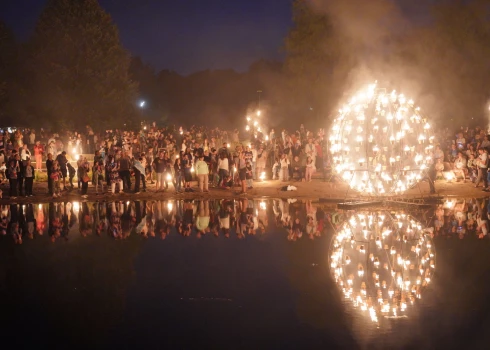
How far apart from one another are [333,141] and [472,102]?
21803mm

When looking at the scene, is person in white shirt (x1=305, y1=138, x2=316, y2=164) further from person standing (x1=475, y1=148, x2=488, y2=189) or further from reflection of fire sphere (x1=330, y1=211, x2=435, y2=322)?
reflection of fire sphere (x1=330, y1=211, x2=435, y2=322)

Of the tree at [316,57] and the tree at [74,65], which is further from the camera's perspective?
the tree at [74,65]

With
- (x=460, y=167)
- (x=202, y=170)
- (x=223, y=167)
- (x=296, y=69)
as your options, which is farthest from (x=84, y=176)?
(x=296, y=69)

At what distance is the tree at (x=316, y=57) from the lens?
47.1 meters

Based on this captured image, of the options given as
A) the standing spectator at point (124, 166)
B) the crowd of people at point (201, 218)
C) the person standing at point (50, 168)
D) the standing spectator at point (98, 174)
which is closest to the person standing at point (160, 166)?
the standing spectator at point (124, 166)

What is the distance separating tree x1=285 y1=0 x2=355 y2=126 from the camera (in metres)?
47.1

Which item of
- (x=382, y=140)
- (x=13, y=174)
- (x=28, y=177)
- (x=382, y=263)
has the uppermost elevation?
(x=382, y=140)

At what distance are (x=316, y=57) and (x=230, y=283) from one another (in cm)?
3812

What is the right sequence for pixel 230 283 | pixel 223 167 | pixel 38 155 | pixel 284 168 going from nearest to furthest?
pixel 230 283 → pixel 223 167 → pixel 284 168 → pixel 38 155

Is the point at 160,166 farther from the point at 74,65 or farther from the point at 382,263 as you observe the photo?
the point at 74,65

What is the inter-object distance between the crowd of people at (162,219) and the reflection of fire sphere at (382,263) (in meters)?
1.41

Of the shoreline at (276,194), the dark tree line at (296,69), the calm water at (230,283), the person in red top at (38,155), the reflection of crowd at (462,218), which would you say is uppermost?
the dark tree line at (296,69)

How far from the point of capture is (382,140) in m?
20.6

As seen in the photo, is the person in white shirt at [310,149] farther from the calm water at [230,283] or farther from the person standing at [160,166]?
the calm water at [230,283]
